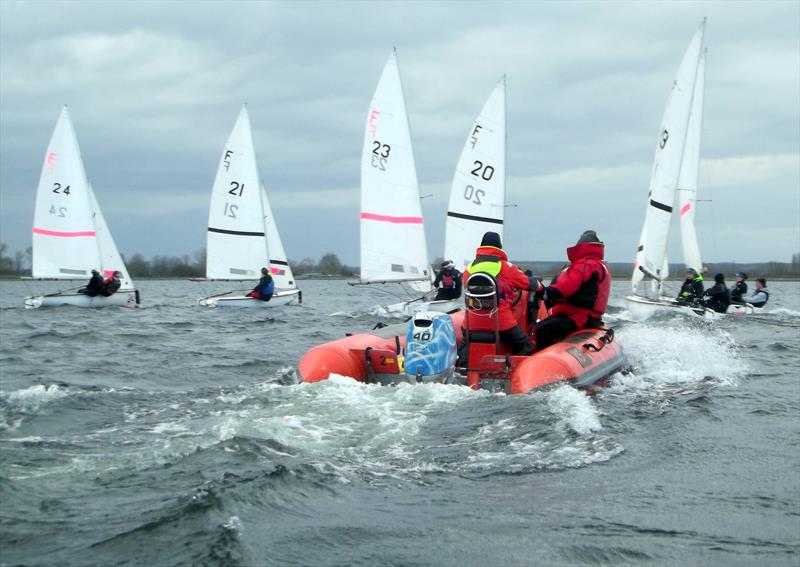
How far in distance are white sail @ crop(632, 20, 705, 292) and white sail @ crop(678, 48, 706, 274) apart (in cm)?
188

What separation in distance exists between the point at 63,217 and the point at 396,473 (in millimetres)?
22944

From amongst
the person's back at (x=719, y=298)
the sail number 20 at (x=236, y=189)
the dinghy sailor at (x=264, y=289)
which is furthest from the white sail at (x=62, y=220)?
the person's back at (x=719, y=298)

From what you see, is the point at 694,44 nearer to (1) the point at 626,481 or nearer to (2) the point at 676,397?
(2) the point at 676,397

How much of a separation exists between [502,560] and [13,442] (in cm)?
325

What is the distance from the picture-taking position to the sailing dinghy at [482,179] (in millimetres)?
19312

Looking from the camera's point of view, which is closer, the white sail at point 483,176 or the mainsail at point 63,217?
the white sail at point 483,176

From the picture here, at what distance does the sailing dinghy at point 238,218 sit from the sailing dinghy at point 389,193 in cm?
611

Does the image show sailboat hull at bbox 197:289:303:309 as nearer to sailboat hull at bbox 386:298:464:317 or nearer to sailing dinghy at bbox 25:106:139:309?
sailing dinghy at bbox 25:106:139:309

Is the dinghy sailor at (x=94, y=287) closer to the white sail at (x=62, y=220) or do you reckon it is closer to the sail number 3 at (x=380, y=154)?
the white sail at (x=62, y=220)

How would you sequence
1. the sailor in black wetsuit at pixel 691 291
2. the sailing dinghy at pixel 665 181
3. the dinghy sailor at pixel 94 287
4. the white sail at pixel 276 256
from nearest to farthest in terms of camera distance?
the sailor in black wetsuit at pixel 691 291, the sailing dinghy at pixel 665 181, the dinghy sailor at pixel 94 287, the white sail at pixel 276 256

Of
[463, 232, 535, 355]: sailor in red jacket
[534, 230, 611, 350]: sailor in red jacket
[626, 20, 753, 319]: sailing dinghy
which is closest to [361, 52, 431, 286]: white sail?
[626, 20, 753, 319]: sailing dinghy

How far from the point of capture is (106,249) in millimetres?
26578

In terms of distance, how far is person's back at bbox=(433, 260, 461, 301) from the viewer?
1806cm

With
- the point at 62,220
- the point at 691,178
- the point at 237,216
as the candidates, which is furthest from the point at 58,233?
the point at 691,178
